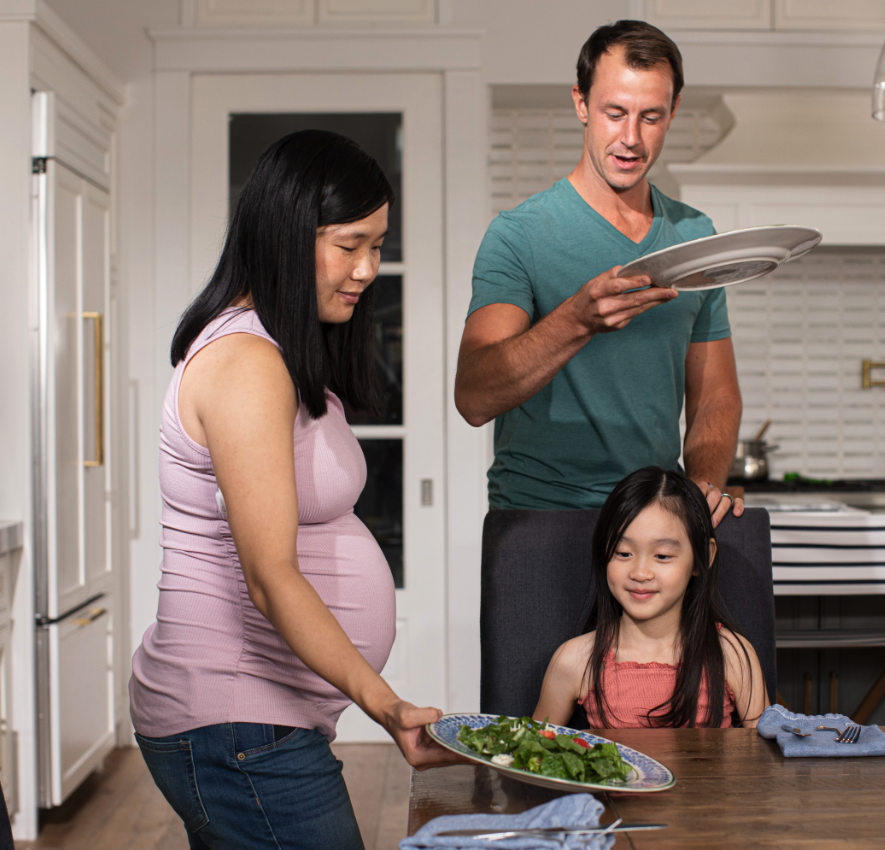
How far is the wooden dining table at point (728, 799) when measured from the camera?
2.69ft

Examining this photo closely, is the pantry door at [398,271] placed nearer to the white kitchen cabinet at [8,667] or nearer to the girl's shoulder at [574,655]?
the white kitchen cabinet at [8,667]

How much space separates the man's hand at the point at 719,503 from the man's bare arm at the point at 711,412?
2 cm

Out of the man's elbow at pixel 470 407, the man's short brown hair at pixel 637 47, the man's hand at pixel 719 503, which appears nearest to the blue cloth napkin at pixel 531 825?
the man's elbow at pixel 470 407

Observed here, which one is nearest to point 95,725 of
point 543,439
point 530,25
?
point 543,439

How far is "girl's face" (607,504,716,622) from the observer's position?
1444mm

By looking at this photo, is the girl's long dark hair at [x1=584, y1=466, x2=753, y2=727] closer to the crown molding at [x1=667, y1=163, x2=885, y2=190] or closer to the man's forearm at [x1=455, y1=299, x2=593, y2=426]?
the man's forearm at [x1=455, y1=299, x2=593, y2=426]

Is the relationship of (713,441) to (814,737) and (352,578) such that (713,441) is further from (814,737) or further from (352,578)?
(352,578)

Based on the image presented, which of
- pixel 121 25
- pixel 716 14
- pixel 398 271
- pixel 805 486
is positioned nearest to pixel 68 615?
pixel 398 271

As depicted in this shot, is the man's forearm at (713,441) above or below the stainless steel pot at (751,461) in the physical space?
above

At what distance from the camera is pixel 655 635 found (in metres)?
1.49

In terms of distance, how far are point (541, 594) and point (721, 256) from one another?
2.15 ft

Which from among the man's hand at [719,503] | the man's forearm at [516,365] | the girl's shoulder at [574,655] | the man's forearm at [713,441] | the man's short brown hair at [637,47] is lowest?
the girl's shoulder at [574,655]

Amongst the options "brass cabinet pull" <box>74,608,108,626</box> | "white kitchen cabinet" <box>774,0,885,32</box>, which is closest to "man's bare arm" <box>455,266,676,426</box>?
"brass cabinet pull" <box>74,608,108,626</box>

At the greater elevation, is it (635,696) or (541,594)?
(541,594)
